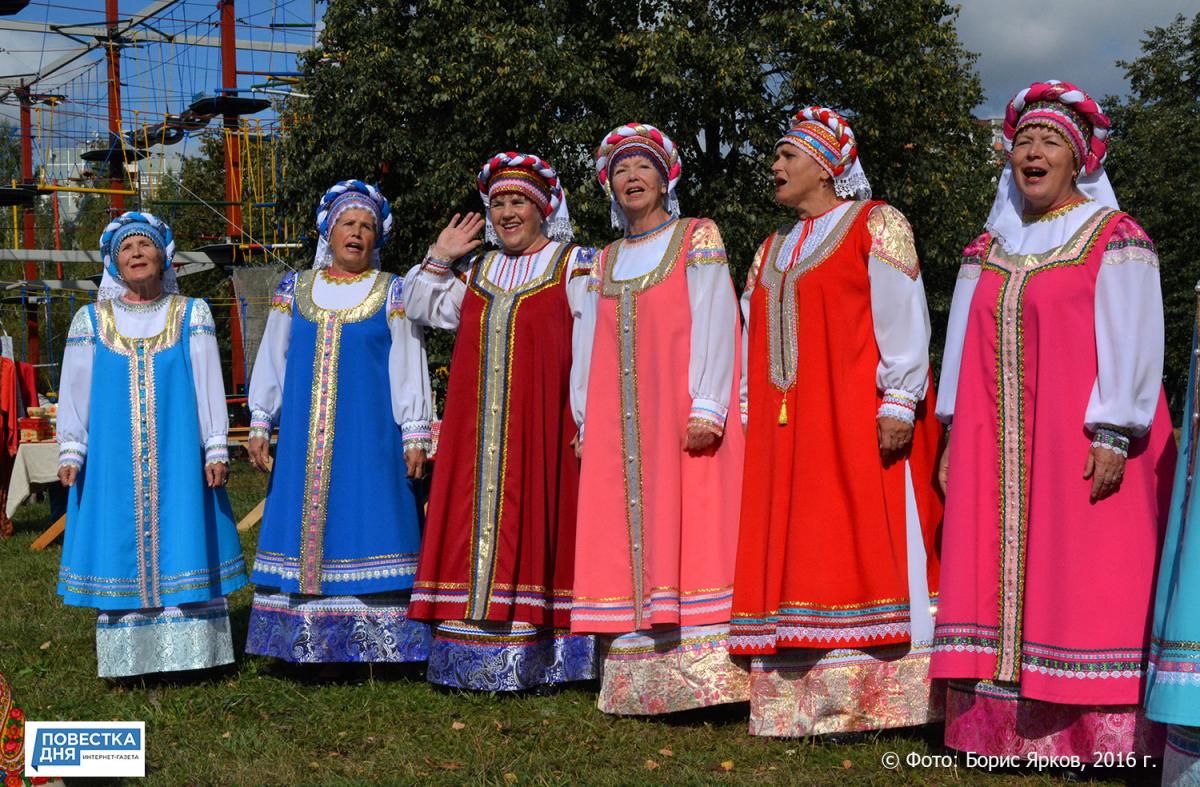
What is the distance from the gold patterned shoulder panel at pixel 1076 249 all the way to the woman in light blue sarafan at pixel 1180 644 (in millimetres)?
678

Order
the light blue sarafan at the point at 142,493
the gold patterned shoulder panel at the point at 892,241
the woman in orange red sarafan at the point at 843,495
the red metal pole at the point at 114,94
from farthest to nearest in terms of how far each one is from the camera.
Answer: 1. the red metal pole at the point at 114,94
2. the light blue sarafan at the point at 142,493
3. the gold patterned shoulder panel at the point at 892,241
4. the woman in orange red sarafan at the point at 843,495

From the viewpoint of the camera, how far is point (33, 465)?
12305mm

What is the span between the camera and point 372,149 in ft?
50.4

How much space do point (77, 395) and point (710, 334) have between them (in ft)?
9.23

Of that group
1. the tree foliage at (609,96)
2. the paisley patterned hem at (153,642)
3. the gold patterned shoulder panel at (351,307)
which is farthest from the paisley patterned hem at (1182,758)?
the tree foliage at (609,96)

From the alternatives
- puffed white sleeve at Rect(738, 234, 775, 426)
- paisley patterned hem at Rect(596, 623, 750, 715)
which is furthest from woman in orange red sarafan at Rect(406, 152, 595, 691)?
puffed white sleeve at Rect(738, 234, 775, 426)

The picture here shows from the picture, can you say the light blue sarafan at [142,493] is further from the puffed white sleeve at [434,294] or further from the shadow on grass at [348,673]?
the puffed white sleeve at [434,294]

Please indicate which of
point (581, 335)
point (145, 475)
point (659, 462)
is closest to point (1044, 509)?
point (659, 462)

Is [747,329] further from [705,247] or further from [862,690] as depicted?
[862,690]

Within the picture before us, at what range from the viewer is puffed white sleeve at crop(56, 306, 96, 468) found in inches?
217

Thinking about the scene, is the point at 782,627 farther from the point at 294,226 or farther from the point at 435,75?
the point at 294,226

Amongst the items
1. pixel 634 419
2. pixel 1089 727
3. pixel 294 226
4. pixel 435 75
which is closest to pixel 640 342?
pixel 634 419

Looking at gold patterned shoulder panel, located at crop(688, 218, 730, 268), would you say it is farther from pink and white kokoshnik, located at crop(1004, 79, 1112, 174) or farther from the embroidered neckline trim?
the embroidered neckline trim

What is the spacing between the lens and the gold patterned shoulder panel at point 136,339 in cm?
549
